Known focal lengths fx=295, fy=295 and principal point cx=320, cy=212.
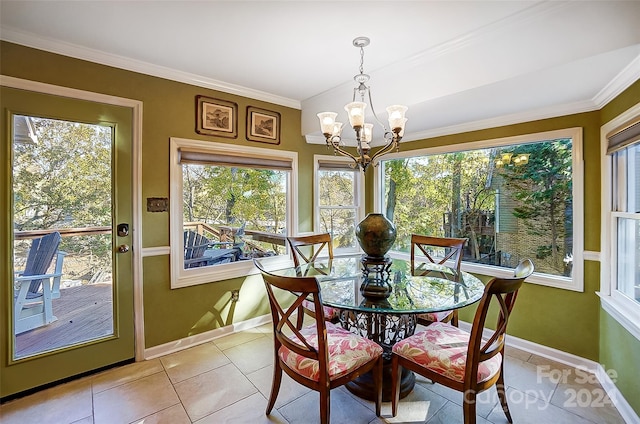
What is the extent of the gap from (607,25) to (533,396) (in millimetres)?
2327

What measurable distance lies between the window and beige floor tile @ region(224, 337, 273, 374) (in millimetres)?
1435

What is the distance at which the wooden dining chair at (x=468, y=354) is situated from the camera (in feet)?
4.75

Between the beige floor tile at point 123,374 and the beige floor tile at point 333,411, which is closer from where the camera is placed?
the beige floor tile at point 333,411

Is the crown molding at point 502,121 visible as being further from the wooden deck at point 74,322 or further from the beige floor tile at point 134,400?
the beige floor tile at point 134,400

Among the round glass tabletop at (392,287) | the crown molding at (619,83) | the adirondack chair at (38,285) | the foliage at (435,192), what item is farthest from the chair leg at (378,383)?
the adirondack chair at (38,285)

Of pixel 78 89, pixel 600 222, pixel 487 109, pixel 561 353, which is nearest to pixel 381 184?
pixel 487 109

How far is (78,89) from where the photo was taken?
88.2 inches

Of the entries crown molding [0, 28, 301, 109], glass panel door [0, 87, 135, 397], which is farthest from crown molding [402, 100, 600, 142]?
glass panel door [0, 87, 135, 397]

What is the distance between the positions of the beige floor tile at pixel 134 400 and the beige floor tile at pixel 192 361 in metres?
0.11

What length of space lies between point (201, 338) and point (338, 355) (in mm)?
1753

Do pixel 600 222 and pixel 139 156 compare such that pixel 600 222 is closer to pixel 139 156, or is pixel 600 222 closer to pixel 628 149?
pixel 628 149

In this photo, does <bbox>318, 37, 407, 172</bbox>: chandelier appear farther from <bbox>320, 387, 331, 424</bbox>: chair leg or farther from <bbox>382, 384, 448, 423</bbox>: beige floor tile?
<bbox>382, 384, 448, 423</bbox>: beige floor tile

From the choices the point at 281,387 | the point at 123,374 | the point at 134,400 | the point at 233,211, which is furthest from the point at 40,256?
the point at 281,387

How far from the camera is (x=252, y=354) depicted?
8.71 ft
